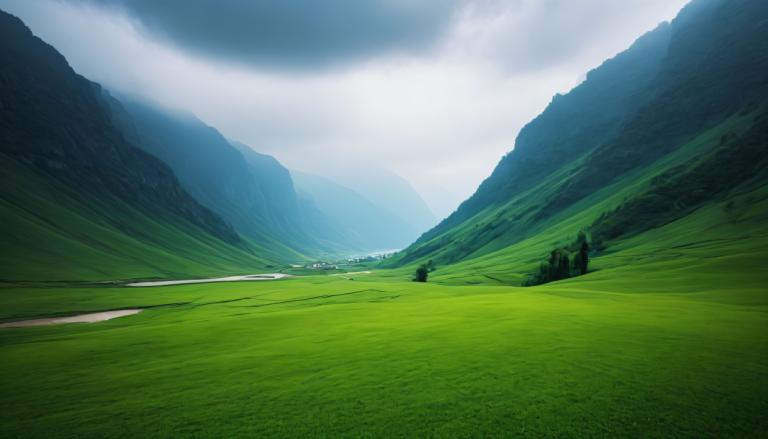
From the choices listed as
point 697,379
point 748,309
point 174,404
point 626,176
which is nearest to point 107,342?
point 174,404

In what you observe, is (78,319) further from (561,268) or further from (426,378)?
(561,268)

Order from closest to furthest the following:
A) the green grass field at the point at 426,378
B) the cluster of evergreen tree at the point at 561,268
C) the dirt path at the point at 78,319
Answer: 1. the green grass field at the point at 426,378
2. the dirt path at the point at 78,319
3. the cluster of evergreen tree at the point at 561,268

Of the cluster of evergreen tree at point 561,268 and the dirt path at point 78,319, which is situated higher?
the cluster of evergreen tree at point 561,268

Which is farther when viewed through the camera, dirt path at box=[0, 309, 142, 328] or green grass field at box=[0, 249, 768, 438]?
dirt path at box=[0, 309, 142, 328]

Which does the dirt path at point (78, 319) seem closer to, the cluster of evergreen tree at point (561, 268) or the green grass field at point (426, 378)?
the green grass field at point (426, 378)

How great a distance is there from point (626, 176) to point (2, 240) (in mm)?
279674

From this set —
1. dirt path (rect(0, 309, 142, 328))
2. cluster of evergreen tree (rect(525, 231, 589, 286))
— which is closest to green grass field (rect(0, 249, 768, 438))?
dirt path (rect(0, 309, 142, 328))

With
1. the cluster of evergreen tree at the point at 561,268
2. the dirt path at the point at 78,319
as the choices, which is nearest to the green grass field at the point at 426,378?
the dirt path at the point at 78,319

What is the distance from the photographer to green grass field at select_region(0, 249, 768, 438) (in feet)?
45.2

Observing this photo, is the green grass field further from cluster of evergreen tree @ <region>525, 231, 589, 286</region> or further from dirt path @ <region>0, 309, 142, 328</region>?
cluster of evergreen tree @ <region>525, 231, 589, 286</region>

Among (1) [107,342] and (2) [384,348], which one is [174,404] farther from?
(1) [107,342]

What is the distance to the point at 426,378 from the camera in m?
18.4

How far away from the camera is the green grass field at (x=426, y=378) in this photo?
13766 millimetres

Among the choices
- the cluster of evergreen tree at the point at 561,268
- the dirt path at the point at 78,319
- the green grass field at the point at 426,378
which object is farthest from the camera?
the cluster of evergreen tree at the point at 561,268
